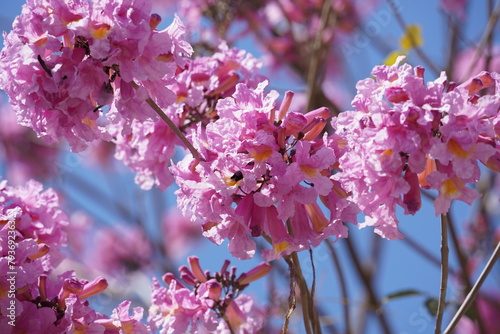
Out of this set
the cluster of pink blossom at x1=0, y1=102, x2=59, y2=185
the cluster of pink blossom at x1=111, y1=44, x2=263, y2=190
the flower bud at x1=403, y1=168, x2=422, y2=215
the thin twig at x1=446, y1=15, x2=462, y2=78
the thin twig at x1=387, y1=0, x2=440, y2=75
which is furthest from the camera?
the cluster of pink blossom at x1=0, y1=102, x2=59, y2=185

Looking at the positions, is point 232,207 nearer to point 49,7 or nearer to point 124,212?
point 49,7

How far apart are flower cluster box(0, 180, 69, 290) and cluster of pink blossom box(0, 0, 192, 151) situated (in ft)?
0.97

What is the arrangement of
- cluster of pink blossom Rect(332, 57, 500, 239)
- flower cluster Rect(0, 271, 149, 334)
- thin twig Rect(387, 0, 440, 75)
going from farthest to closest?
thin twig Rect(387, 0, 440, 75), flower cluster Rect(0, 271, 149, 334), cluster of pink blossom Rect(332, 57, 500, 239)

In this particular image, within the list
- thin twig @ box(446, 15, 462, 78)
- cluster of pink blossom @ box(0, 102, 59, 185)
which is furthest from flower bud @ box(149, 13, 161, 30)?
Result: cluster of pink blossom @ box(0, 102, 59, 185)

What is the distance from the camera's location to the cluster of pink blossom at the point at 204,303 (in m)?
1.70

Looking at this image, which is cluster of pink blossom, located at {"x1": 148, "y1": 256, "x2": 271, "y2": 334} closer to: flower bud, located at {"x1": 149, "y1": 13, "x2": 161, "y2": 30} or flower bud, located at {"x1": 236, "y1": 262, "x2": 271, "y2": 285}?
flower bud, located at {"x1": 236, "y1": 262, "x2": 271, "y2": 285}

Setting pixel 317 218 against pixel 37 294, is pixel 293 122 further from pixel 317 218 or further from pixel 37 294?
pixel 37 294

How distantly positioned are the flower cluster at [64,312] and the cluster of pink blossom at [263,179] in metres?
0.34

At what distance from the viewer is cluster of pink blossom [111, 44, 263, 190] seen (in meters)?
1.96

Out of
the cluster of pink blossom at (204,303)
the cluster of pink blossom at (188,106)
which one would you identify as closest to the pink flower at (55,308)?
the cluster of pink blossom at (204,303)

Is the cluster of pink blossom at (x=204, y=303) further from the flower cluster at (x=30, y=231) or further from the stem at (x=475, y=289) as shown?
the stem at (x=475, y=289)

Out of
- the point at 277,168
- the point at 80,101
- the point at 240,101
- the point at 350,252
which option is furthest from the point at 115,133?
the point at 350,252

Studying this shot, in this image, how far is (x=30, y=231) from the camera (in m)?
1.89

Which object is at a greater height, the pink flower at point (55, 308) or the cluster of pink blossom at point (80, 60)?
the cluster of pink blossom at point (80, 60)
